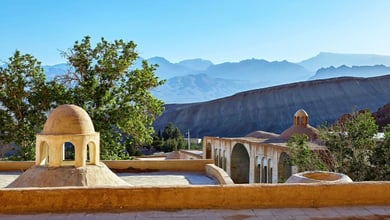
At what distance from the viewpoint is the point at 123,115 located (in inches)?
789

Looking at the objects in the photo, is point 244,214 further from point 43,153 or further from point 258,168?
point 258,168

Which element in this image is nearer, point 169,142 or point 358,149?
point 358,149

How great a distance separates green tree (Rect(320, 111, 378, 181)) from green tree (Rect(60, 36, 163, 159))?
8.64m

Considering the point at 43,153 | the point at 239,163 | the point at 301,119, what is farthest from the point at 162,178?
the point at 239,163

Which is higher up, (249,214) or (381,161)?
(249,214)

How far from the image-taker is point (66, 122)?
35.5 feet

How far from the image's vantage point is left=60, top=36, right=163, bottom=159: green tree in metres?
20.2

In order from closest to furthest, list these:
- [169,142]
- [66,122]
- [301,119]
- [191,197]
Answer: [191,197] < [66,122] < [301,119] < [169,142]

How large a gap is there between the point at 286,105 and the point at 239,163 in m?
48.4

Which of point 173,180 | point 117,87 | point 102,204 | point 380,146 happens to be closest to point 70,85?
point 117,87

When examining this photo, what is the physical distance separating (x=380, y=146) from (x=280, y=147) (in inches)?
390

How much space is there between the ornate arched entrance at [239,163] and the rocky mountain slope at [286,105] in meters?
41.1

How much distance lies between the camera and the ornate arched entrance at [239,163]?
120ft

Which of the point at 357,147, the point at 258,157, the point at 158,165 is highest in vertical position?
the point at 357,147
